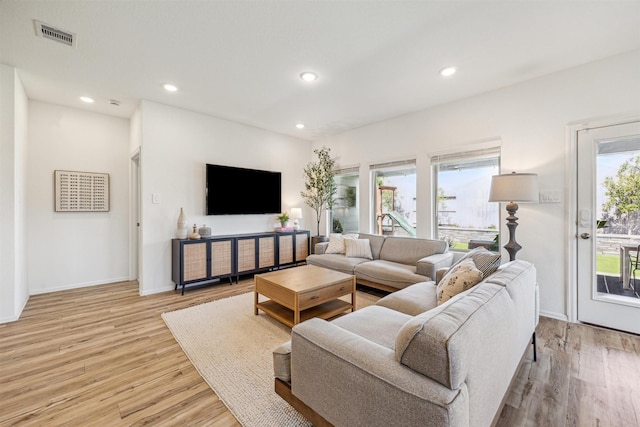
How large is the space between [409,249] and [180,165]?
3585 mm

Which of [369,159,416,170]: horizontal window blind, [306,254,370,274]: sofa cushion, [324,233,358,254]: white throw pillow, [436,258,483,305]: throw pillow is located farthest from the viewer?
[324,233,358,254]: white throw pillow

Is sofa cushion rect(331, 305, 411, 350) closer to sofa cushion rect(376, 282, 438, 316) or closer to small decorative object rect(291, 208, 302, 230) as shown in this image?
sofa cushion rect(376, 282, 438, 316)

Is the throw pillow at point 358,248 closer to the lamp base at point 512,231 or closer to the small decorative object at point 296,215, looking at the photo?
the small decorative object at point 296,215

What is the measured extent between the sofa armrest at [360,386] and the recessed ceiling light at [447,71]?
283cm

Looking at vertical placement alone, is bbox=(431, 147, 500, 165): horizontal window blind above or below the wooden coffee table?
above

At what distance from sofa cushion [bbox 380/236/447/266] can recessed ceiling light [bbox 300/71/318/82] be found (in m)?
2.51

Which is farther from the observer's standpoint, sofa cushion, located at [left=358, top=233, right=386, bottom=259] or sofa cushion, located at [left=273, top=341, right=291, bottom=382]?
sofa cushion, located at [left=358, top=233, right=386, bottom=259]

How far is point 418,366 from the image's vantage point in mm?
989

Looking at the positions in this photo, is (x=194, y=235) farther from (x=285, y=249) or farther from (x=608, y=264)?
(x=608, y=264)

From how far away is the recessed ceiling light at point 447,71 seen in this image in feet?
9.20

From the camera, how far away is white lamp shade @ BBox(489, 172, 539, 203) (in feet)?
8.89

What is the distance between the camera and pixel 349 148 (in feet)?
16.6

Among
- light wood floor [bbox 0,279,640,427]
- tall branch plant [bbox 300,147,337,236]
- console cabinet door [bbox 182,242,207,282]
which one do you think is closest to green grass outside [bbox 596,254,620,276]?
light wood floor [bbox 0,279,640,427]

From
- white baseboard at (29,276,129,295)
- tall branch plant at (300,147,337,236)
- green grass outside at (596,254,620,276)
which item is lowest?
white baseboard at (29,276,129,295)
